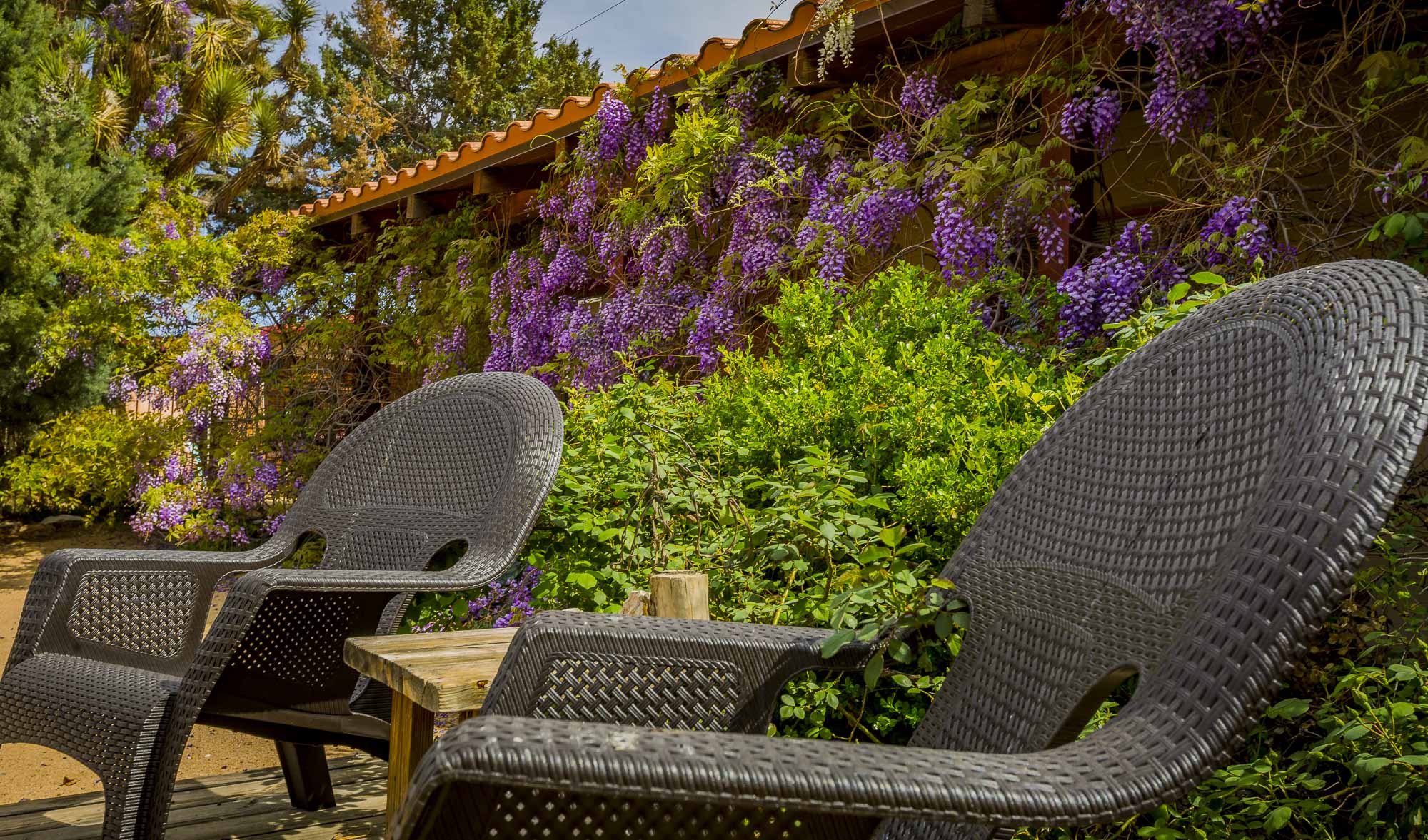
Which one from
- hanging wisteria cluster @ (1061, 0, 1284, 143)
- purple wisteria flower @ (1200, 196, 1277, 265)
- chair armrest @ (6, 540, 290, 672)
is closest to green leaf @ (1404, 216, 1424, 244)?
purple wisteria flower @ (1200, 196, 1277, 265)

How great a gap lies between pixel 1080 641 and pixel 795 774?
0.50 metres

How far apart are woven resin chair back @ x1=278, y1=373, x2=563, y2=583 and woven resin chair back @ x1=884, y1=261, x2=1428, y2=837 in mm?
1059

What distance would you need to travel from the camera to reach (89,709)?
176 centimetres

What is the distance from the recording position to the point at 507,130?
5.81 metres

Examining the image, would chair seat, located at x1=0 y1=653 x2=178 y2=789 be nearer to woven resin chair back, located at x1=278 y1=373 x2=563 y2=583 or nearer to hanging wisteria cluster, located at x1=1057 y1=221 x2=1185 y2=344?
woven resin chair back, located at x1=278 y1=373 x2=563 y2=583

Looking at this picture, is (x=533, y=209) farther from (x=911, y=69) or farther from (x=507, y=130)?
(x=911, y=69)

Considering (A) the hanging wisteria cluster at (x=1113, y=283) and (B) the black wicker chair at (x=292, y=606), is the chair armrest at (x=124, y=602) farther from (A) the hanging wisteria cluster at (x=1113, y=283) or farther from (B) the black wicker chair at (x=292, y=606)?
(A) the hanging wisteria cluster at (x=1113, y=283)

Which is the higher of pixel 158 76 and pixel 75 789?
A: pixel 158 76

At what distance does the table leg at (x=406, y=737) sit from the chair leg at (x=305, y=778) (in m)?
1.00

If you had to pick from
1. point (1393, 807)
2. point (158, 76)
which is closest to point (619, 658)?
point (1393, 807)

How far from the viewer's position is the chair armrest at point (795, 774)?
0.74 meters

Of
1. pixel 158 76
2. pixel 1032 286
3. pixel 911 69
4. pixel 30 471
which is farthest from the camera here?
pixel 158 76

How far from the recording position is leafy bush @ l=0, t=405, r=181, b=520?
796 centimetres

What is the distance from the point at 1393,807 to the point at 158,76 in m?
14.6
